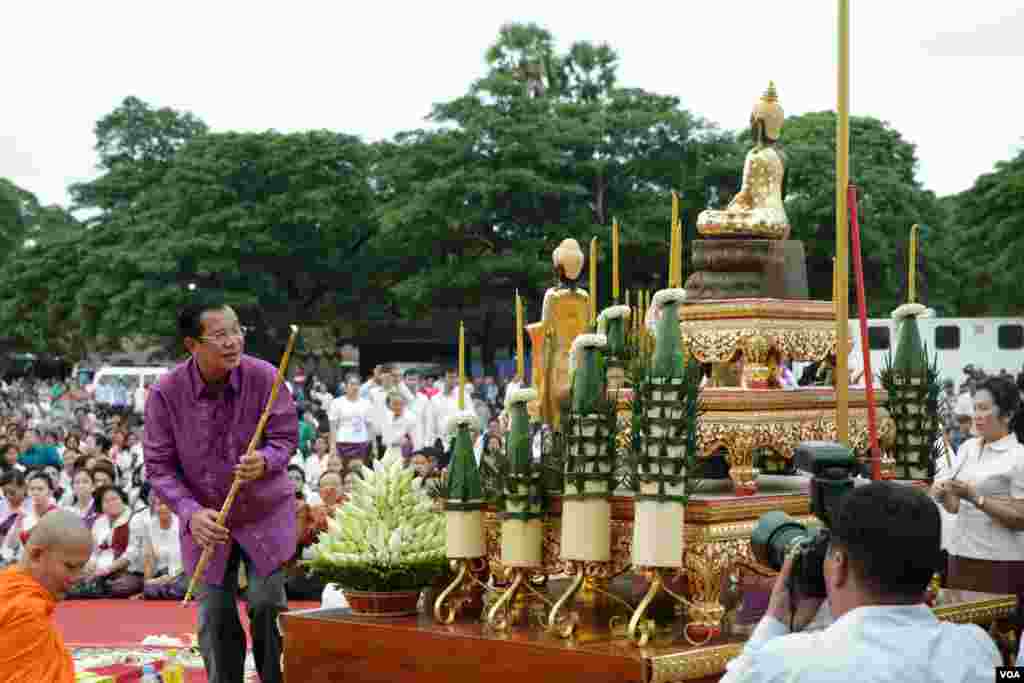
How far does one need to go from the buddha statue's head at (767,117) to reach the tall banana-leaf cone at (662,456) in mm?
1326

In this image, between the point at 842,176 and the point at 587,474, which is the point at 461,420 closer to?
the point at 587,474

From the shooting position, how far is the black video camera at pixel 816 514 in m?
2.99

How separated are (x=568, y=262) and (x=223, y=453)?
1.51 meters

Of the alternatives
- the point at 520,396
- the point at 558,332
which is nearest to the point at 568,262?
the point at 558,332

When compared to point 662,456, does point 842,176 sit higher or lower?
higher

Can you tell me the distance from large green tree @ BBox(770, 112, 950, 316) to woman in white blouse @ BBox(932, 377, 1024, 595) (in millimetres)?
25391

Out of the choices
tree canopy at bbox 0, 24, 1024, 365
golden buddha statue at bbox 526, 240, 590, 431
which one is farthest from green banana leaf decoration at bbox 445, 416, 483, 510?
tree canopy at bbox 0, 24, 1024, 365

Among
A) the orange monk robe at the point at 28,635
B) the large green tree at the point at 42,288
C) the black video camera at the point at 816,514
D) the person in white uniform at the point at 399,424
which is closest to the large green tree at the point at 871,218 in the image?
the person in white uniform at the point at 399,424

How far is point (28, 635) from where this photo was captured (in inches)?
187

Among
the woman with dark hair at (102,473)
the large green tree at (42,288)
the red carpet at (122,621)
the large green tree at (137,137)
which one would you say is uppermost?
the large green tree at (137,137)

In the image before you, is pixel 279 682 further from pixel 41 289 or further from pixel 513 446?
pixel 41 289

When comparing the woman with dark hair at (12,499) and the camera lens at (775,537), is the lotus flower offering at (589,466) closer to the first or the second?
the camera lens at (775,537)

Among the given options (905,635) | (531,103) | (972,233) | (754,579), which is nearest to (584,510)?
(754,579)

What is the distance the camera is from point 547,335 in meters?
5.35
